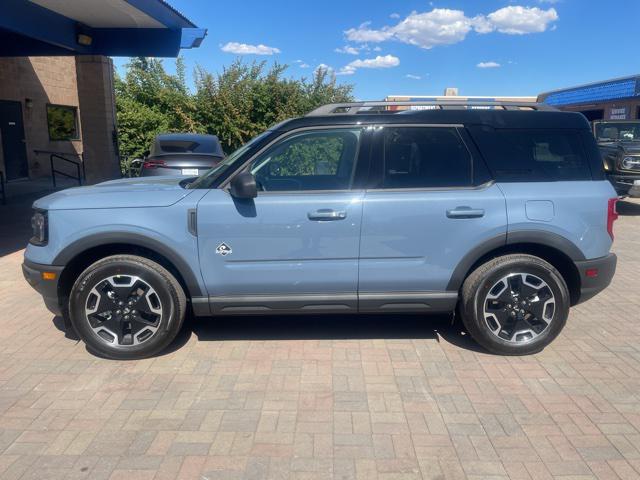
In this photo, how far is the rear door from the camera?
13.1 feet

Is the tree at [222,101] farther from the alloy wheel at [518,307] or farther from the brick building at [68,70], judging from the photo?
the alloy wheel at [518,307]

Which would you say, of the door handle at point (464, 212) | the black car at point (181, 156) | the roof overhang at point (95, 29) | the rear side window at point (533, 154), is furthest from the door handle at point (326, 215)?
the roof overhang at point (95, 29)

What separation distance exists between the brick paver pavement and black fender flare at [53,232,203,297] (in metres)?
0.78

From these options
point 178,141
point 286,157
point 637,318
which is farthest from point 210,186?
point 178,141

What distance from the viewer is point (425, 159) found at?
4.16 m

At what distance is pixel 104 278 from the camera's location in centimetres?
397

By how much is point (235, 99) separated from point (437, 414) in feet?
41.0

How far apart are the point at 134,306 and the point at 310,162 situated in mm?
1815

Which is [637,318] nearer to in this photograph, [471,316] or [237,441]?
[471,316]

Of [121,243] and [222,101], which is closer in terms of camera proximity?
[121,243]

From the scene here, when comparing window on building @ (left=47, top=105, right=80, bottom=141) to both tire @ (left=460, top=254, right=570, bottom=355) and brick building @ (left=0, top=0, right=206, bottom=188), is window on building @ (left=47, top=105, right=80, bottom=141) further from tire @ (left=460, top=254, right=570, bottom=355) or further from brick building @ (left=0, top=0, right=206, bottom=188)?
tire @ (left=460, top=254, right=570, bottom=355)

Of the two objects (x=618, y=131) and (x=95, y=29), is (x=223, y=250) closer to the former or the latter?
(x=95, y=29)

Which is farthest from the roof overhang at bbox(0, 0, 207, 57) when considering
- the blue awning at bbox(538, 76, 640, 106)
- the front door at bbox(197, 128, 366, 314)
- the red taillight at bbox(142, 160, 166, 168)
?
the blue awning at bbox(538, 76, 640, 106)

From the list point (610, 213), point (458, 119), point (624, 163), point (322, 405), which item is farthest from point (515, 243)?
point (624, 163)
